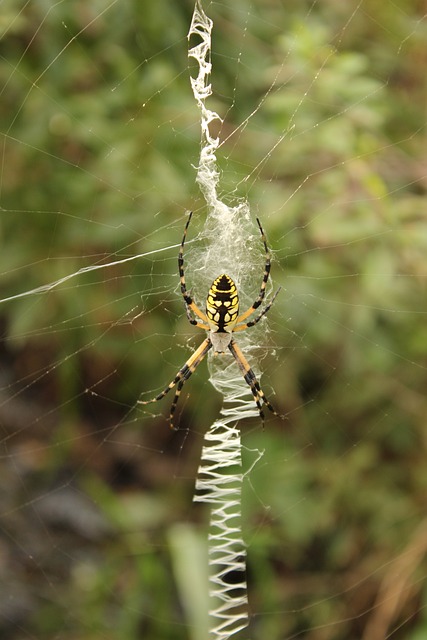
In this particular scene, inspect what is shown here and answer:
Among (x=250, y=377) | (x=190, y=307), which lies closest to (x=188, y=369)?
(x=250, y=377)

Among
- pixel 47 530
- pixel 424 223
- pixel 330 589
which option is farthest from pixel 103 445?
pixel 424 223

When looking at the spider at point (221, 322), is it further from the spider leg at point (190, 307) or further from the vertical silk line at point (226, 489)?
the vertical silk line at point (226, 489)

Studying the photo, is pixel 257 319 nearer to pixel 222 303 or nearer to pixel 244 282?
pixel 244 282

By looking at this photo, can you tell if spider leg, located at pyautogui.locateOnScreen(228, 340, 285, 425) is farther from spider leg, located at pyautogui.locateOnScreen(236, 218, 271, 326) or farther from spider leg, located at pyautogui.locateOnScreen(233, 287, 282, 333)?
spider leg, located at pyautogui.locateOnScreen(236, 218, 271, 326)

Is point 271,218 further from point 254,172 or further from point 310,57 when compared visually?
point 310,57

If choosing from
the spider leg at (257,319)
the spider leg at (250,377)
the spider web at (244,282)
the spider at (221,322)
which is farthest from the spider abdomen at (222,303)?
the spider leg at (250,377)
